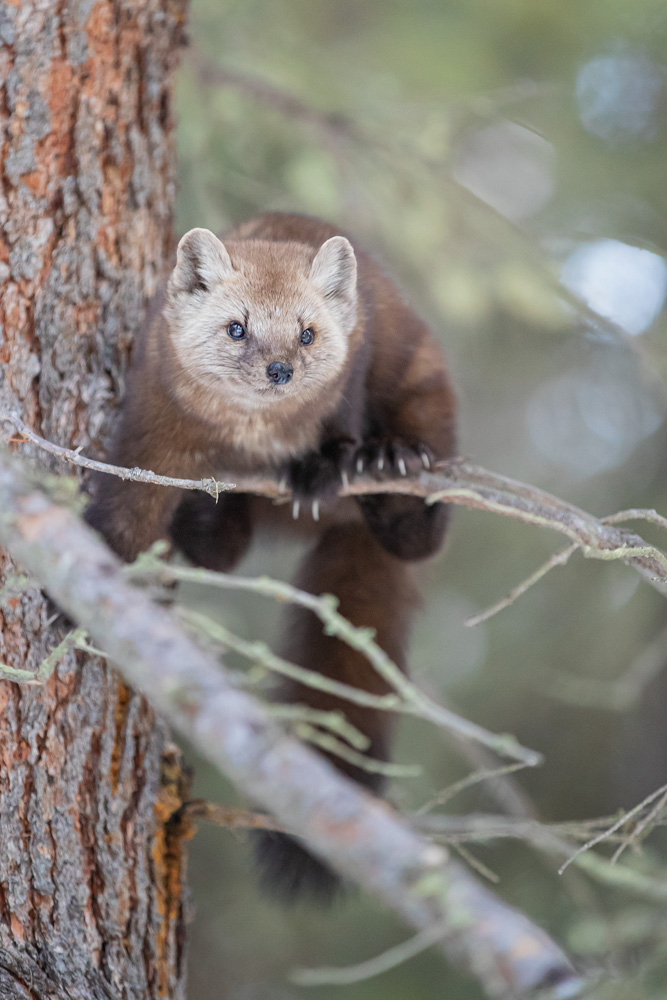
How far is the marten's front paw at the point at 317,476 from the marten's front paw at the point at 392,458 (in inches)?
2.1

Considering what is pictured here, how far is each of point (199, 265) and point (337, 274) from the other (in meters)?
0.48

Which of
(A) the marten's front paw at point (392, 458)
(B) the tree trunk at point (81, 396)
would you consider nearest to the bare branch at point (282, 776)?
(B) the tree trunk at point (81, 396)

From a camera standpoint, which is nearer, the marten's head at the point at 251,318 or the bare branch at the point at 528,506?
the bare branch at the point at 528,506

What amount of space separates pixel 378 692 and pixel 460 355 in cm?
349

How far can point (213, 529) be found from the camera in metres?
3.87

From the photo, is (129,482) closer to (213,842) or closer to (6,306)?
(6,306)

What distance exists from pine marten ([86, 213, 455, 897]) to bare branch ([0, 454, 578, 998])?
1.58 meters

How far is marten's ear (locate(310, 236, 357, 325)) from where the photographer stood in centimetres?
320

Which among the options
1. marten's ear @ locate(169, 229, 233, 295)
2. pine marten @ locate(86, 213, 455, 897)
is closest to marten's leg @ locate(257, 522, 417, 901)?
pine marten @ locate(86, 213, 455, 897)

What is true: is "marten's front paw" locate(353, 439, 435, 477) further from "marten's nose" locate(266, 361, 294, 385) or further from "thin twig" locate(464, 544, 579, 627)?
"thin twig" locate(464, 544, 579, 627)

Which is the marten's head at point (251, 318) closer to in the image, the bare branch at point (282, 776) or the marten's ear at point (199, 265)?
the marten's ear at point (199, 265)

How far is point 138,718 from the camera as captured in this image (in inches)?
120

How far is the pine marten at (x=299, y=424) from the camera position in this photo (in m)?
3.13

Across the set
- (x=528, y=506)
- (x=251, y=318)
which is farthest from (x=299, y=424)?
(x=528, y=506)
